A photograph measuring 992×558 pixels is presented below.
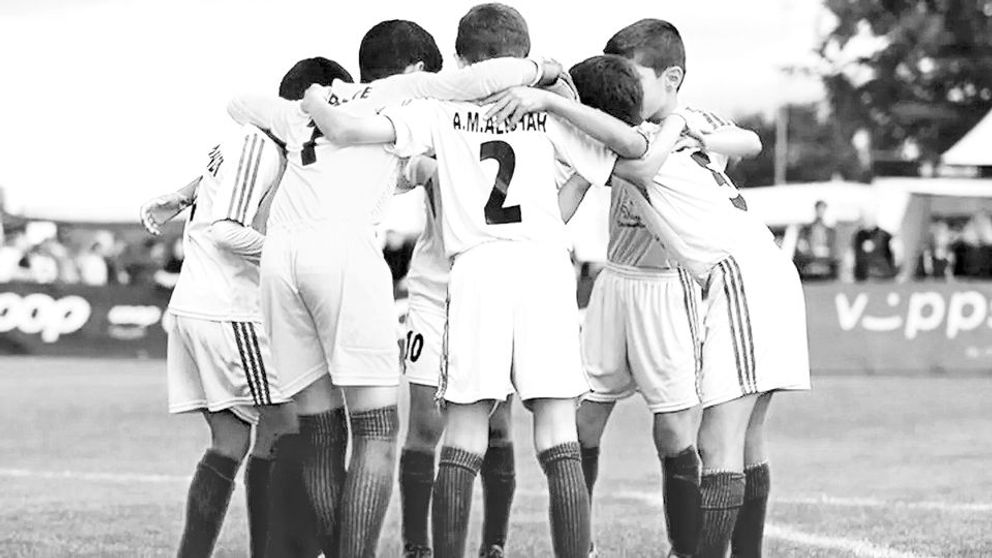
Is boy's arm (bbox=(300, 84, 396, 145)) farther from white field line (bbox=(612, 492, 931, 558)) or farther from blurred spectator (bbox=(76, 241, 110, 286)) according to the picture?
blurred spectator (bbox=(76, 241, 110, 286))

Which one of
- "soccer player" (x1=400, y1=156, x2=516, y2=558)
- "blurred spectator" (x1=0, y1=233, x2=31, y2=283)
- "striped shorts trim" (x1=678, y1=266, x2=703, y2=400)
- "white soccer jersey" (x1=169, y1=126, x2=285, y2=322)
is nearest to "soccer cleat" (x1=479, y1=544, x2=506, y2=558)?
"soccer player" (x1=400, y1=156, x2=516, y2=558)

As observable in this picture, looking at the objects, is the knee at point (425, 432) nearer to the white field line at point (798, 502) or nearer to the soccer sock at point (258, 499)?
the soccer sock at point (258, 499)

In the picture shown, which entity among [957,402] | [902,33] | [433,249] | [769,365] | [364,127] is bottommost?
[957,402]

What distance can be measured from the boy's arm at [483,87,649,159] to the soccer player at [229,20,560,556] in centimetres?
7

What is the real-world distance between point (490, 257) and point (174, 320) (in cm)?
159

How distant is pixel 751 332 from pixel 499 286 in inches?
45.4

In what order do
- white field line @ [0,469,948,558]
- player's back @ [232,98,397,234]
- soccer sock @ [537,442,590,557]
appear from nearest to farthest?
soccer sock @ [537,442,590,557], player's back @ [232,98,397,234], white field line @ [0,469,948,558]

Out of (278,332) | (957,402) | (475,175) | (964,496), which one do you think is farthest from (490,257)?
(957,402)

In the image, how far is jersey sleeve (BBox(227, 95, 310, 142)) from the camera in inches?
283

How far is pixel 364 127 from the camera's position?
6.75 meters

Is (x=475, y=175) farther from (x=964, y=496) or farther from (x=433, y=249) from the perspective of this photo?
(x=964, y=496)

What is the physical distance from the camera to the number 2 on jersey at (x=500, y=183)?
22.4 ft

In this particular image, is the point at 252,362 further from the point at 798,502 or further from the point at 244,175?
the point at 798,502

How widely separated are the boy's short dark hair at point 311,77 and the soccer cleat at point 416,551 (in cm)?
191
